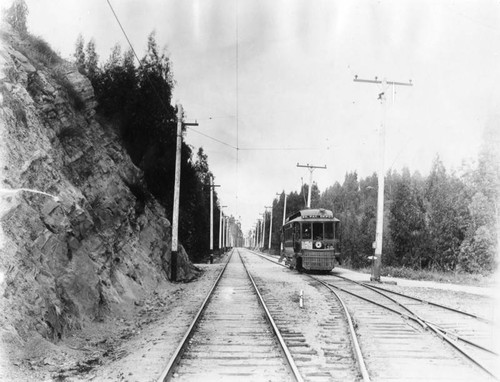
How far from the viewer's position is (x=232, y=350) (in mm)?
8172

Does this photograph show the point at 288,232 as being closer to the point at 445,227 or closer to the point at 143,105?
the point at 143,105

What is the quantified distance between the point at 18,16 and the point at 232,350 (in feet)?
45.7

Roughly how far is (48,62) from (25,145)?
608cm

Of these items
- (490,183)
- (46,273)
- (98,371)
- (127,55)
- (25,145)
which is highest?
(127,55)

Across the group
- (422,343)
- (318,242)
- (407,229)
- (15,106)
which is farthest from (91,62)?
(407,229)

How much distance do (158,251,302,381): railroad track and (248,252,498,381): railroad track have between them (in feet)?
4.87

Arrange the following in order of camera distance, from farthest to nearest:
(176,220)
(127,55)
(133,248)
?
1. (127,55)
2. (176,220)
3. (133,248)

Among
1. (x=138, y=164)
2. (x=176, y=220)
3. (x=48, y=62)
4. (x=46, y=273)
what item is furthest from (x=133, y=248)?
(x=46, y=273)

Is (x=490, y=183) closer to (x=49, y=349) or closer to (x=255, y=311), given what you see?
(x=255, y=311)

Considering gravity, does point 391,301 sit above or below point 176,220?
below

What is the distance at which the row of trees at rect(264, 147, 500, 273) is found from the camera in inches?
1448

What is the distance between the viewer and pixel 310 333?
9734 mm

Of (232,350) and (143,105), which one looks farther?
(143,105)

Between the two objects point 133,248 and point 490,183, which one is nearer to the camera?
point 133,248
